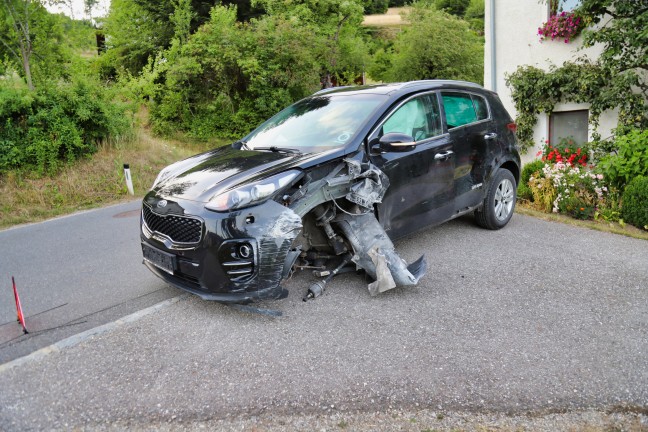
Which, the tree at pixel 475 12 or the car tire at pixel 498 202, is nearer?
the car tire at pixel 498 202

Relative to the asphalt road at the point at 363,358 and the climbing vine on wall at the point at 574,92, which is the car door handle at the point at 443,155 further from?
the climbing vine on wall at the point at 574,92

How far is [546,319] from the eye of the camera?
3979 millimetres

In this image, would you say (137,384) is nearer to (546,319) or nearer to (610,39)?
(546,319)

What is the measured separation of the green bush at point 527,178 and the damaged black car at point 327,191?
254 cm

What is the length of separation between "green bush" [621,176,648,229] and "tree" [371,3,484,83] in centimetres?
1947

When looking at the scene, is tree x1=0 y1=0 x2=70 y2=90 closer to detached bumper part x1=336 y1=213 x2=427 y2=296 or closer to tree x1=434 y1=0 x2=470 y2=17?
detached bumper part x1=336 y1=213 x2=427 y2=296

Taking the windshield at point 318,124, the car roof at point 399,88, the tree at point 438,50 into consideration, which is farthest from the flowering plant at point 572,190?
the tree at point 438,50

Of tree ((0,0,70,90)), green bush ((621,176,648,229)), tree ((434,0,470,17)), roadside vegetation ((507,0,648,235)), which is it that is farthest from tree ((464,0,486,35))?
green bush ((621,176,648,229))

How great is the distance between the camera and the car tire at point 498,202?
607 centimetres

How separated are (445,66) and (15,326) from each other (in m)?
24.6

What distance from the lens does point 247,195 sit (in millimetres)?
3793

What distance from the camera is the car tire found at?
607cm

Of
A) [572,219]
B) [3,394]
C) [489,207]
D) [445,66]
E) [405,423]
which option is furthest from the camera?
[445,66]

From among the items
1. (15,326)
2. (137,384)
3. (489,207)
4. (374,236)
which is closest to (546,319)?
(374,236)
